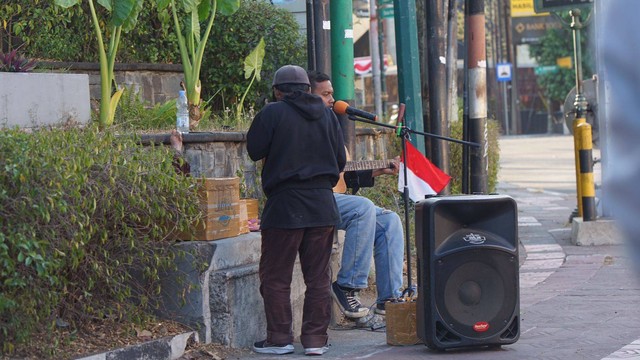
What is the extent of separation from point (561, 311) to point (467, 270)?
186 cm

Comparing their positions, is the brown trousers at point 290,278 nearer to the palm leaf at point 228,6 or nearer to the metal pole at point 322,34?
the metal pole at point 322,34

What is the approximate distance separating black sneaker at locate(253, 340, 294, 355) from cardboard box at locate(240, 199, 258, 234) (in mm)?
723

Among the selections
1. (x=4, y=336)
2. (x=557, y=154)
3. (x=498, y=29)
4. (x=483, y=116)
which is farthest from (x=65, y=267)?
(x=498, y=29)

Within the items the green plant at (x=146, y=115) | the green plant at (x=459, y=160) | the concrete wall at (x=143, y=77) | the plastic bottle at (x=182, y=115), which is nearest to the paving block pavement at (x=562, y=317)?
the green plant at (x=459, y=160)

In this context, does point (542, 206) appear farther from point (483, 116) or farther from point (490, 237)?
point (490, 237)

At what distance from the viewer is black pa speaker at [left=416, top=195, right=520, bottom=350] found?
20.8 feet

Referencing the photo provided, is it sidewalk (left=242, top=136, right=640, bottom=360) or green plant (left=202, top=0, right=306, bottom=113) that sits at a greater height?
green plant (left=202, top=0, right=306, bottom=113)

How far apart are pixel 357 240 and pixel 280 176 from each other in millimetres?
1093

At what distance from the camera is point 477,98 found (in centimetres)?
1079

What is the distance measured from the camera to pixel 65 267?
222 inches

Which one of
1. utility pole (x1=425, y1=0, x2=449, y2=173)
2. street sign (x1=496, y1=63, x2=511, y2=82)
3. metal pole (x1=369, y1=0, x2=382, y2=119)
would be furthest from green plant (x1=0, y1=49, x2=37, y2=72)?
street sign (x1=496, y1=63, x2=511, y2=82)

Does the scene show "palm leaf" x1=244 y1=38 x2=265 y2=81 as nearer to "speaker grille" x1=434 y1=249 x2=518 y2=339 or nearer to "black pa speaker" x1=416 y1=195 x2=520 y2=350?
"black pa speaker" x1=416 y1=195 x2=520 y2=350

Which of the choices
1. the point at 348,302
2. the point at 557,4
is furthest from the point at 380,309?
the point at 557,4

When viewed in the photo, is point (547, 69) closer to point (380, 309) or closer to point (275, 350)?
point (380, 309)
